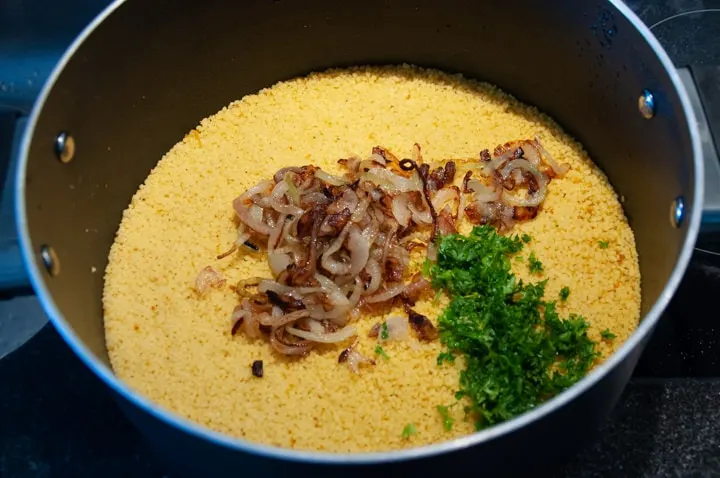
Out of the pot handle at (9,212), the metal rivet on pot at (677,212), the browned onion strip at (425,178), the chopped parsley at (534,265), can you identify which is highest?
the metal rivet on pot at (677,212)

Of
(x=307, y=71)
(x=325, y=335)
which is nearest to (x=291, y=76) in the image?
(x=307, y=71)

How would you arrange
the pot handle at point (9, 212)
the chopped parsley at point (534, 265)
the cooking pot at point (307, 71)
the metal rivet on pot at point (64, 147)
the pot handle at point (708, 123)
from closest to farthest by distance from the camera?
1. the cooking pot at point (307, 71)
2. the metal rivet on pot at point (64, 147)
3. the chopped parsley at point (534, 265)
4. the pot handle at point (708, 123)
5. the pot handle at point (9, 212)

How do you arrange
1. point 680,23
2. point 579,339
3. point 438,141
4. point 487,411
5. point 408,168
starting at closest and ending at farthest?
point 487,411
point 579,339
point 408,168
point 438,141
point 680,23

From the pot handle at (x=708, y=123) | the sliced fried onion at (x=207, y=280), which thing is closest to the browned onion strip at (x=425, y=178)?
the sliced fried onion at (x=207, y=280)

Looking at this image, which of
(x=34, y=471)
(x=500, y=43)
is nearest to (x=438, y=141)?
(x=500, y=43)

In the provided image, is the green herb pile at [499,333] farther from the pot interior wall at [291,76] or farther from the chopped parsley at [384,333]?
the pot interior wall at [291,76]

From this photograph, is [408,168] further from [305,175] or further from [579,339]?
[579,339]
